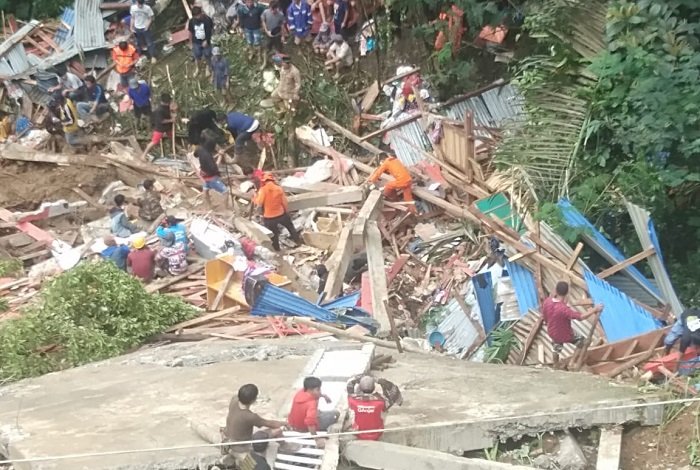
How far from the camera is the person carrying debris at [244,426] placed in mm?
6660

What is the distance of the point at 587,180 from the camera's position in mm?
11359

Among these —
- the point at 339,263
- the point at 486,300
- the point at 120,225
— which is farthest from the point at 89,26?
the point at 486,300

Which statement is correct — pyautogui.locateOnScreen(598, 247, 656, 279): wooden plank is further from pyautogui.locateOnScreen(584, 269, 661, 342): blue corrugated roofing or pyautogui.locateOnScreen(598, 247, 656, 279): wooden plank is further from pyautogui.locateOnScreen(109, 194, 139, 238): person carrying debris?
pyautogui.locateOnScreen(109, 194, 139, 238): person carrying debris

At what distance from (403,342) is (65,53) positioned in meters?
12.1

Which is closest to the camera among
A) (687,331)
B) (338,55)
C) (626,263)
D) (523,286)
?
(687,331)

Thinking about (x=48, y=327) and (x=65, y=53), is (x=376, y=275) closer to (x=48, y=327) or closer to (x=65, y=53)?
(x=48, y=327)

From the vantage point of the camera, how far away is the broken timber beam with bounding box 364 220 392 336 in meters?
11.3

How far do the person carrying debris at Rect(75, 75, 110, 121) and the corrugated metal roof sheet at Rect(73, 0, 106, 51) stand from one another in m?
1.68

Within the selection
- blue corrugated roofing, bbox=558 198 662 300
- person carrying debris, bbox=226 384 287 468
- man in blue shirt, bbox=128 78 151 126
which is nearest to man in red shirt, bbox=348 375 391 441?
person carrying debris, bbox=226 384 287 468

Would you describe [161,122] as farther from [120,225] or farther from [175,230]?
[175,230]

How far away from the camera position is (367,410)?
6793 mm

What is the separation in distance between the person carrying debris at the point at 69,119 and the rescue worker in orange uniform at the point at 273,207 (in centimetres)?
518

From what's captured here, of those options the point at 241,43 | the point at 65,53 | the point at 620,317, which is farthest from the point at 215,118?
the point at 620,317

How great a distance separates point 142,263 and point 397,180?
422 cm
